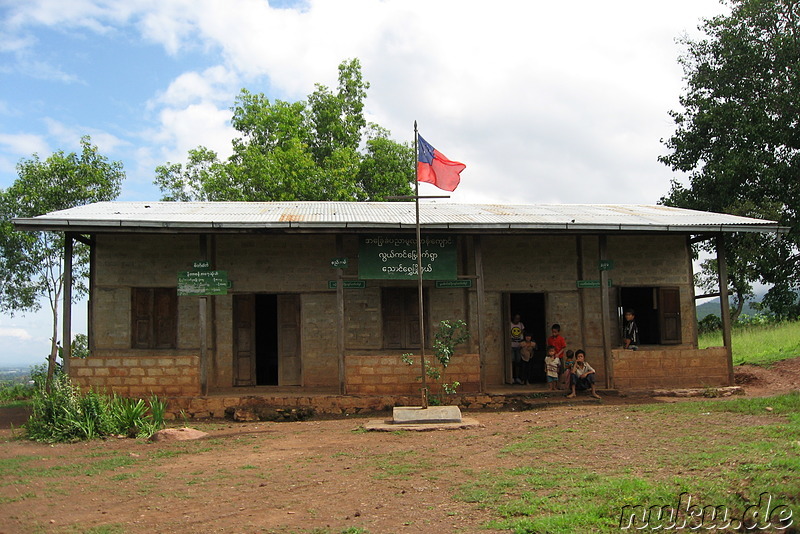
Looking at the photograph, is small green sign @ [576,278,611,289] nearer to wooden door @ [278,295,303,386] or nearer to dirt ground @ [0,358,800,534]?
dirt ground @ [0,358,800,534]

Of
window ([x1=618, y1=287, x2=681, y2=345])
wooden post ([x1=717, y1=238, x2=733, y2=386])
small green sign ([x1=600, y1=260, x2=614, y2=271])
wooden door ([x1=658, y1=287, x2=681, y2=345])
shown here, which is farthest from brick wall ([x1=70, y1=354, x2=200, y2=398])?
wooden post ([x1=717, y1=238, x2=733, y2=386])

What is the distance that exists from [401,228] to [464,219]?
119 cm

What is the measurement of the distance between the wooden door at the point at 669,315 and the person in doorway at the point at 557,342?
84.8 inches

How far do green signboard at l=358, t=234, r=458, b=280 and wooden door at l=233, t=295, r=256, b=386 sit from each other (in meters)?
2.55

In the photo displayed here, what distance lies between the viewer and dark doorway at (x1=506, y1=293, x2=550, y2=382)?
14.1 meters

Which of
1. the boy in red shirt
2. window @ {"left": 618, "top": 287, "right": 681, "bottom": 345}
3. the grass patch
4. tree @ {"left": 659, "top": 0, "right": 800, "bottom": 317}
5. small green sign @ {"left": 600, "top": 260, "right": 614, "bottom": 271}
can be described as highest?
tree @ {"left": 659, "top": 0, "right": 800, "bottom": 317}

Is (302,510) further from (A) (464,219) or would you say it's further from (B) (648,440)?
(A) (464,219)

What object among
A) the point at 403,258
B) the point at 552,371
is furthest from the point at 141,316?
the point at 552,371

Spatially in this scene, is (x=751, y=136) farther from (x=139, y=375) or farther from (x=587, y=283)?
(x=139, y=375)

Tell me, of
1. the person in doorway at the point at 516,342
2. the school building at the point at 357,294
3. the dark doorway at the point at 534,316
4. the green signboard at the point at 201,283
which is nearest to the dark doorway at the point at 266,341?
the school building at the point at 357,294

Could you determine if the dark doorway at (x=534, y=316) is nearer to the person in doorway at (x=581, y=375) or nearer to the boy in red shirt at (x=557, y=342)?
the boy in red shirt at (x=557, y=342)

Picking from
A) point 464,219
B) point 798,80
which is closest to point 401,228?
point 464,219

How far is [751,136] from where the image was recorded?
20.4m

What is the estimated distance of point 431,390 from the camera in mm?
11352
